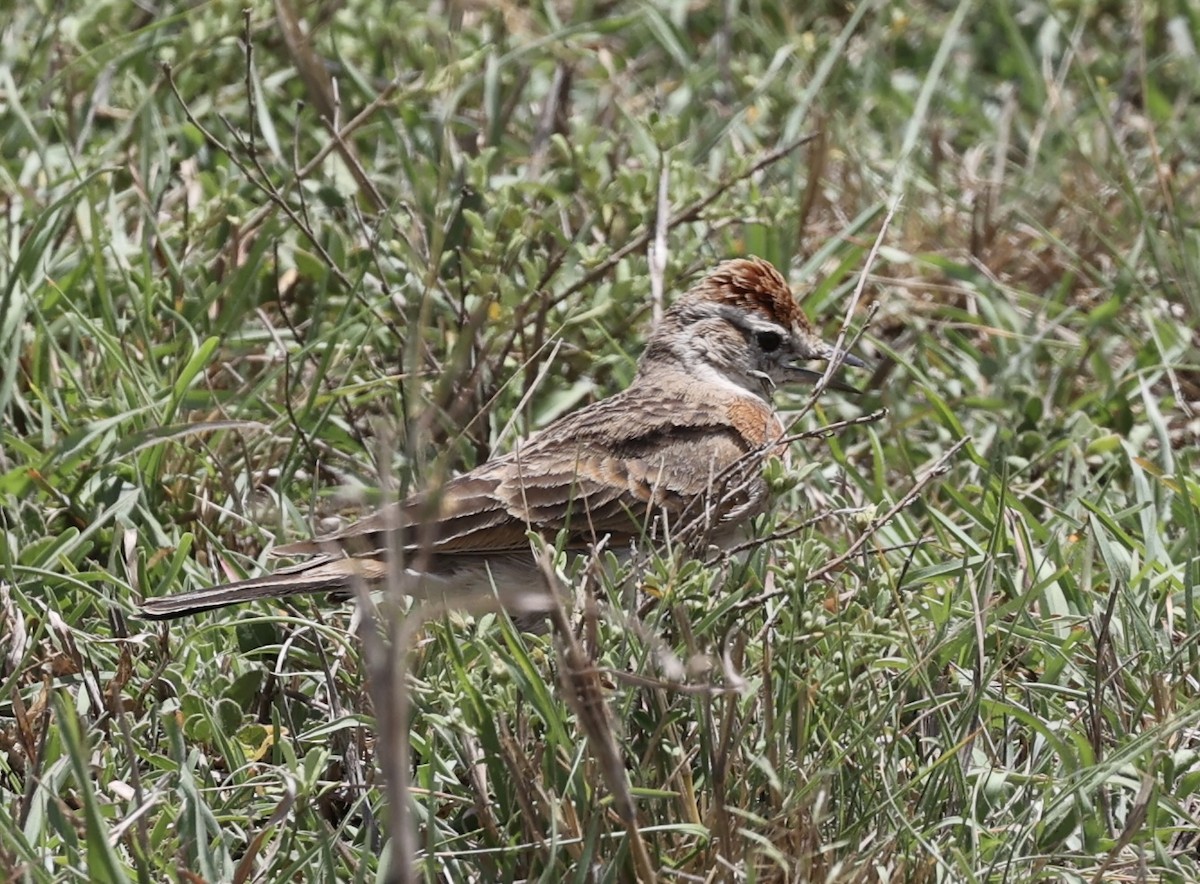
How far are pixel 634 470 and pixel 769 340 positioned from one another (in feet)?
2.64

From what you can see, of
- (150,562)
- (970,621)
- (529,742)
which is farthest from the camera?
(150,562)

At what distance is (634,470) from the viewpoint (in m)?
4.82

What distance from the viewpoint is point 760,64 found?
7.23 m

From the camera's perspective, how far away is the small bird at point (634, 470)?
165 inches

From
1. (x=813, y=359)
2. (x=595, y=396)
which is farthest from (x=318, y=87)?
(x=813, y=359)

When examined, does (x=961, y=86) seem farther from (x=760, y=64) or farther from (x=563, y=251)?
(x=563, y=251)

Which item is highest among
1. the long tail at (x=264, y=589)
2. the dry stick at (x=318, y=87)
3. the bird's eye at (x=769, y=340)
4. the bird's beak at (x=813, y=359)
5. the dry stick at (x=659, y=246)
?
the dry stick at (x=318, y=87)

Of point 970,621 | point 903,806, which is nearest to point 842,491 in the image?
point 970,621

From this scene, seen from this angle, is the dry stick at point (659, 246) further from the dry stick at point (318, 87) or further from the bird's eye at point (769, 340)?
the dry stick at point (318, 87)

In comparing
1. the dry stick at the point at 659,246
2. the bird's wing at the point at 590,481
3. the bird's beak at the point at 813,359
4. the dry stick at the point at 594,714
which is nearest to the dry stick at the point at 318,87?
the dry stick at the point at 659,246

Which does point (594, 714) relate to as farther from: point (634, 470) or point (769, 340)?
point (769, 340)

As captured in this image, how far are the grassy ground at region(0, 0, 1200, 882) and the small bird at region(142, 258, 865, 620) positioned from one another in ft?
0.53

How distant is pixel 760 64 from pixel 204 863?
4775 millimetres

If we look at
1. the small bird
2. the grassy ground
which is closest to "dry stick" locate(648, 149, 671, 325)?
the grassy ground
